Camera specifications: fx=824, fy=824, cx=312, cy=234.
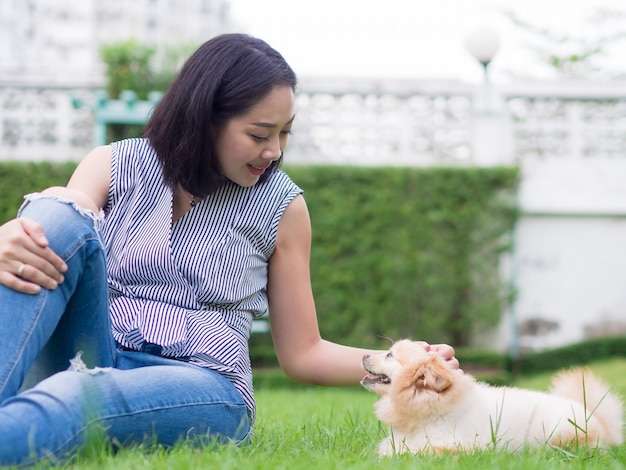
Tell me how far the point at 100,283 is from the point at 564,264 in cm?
712

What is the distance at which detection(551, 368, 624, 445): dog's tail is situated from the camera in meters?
2.61

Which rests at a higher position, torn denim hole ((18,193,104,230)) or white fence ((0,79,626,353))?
torn denim hole ((18,193,104,230))

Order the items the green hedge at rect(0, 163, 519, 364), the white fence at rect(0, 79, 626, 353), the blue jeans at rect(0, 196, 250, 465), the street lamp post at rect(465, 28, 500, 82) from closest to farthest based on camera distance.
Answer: the blue jeans at rect(0, 196, 250, 465) → the green hedge at rect(0, 163, 519, 364) → the white fence at rect(0, 79, 626, 353) → the street lamp post at rect(465, 28, 500, 82)

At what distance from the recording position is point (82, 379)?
1.89 meters

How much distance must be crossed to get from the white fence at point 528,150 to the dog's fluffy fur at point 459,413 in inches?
231

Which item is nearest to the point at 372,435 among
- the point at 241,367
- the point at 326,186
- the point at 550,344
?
the point at 241,367

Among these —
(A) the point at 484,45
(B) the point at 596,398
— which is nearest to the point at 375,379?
(B) the point at 596,398

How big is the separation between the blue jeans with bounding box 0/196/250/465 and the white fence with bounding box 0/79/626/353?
6334 mm

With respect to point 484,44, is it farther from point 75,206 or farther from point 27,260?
point 27,260

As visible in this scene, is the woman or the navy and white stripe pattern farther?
the navy and white stripe pattern

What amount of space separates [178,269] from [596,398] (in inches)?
57.2

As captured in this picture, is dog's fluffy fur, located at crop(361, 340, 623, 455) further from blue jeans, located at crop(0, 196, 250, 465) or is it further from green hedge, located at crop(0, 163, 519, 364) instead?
green hedge, located at crop(0, 163, 519, 364)

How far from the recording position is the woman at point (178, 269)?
1.95m

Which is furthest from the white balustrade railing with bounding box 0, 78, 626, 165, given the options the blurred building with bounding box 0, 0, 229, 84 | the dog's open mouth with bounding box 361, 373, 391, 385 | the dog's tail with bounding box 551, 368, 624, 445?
the blurred building with bounding box 0, 0, 229, 84
